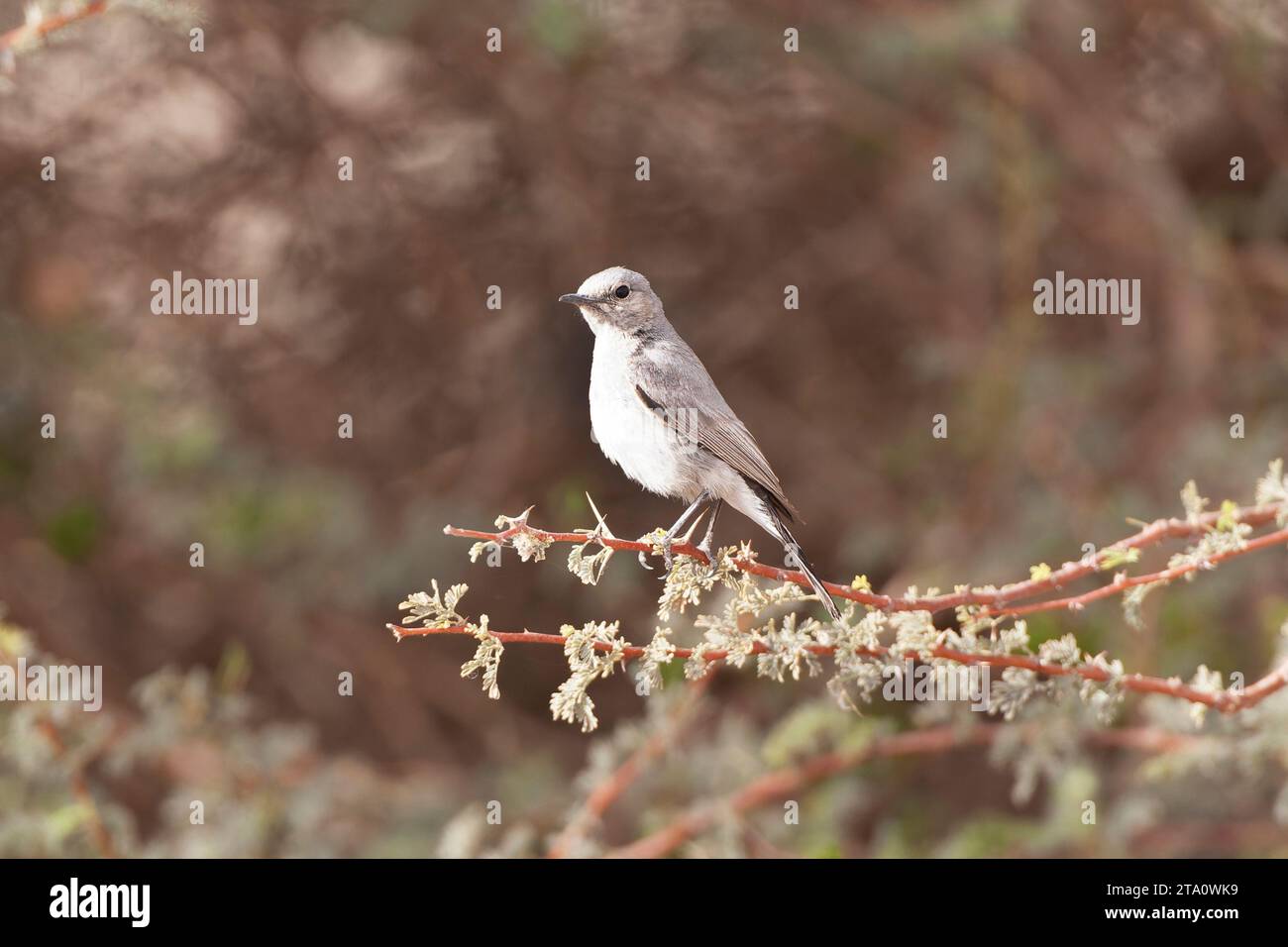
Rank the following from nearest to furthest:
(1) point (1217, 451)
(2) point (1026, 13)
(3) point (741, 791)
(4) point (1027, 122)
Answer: (3) point (741, 791), (1) point (1217, 451), (2) point (1026, 13), (4) point (1027, 122)

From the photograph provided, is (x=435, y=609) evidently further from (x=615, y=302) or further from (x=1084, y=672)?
(x=615, y=302)

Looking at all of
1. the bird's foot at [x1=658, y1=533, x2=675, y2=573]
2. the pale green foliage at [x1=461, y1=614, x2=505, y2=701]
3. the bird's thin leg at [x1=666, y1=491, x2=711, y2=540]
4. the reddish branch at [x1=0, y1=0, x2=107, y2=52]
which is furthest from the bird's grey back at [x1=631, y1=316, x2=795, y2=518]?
the reddish branch at [x1=0, y1=0, x2=107, y2=52]

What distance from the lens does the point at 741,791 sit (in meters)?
4.49

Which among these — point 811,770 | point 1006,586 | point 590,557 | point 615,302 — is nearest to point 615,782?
Answer: point 811,770

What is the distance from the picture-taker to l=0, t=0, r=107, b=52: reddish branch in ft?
9.70

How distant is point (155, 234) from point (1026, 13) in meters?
4.22

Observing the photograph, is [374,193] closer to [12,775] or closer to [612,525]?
[612,525]

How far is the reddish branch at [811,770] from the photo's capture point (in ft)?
14.0

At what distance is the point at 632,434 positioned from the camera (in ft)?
12.2

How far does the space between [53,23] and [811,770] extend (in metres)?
3.09

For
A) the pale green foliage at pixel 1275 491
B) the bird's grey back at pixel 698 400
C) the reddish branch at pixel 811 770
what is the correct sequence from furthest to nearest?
the reddish branch at pixel 811 770
the bird's grey back at pixel 698 400
the pale green foliage at pixel 1275 491

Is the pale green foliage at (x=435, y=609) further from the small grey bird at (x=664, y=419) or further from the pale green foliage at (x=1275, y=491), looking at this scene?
the pale green foliage at (x=1275, y=491)

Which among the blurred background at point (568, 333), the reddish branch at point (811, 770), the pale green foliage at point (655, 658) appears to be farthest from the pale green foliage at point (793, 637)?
the blurred background at point (568, 333)

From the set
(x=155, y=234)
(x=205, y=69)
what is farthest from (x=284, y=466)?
(x=205, y=69)
